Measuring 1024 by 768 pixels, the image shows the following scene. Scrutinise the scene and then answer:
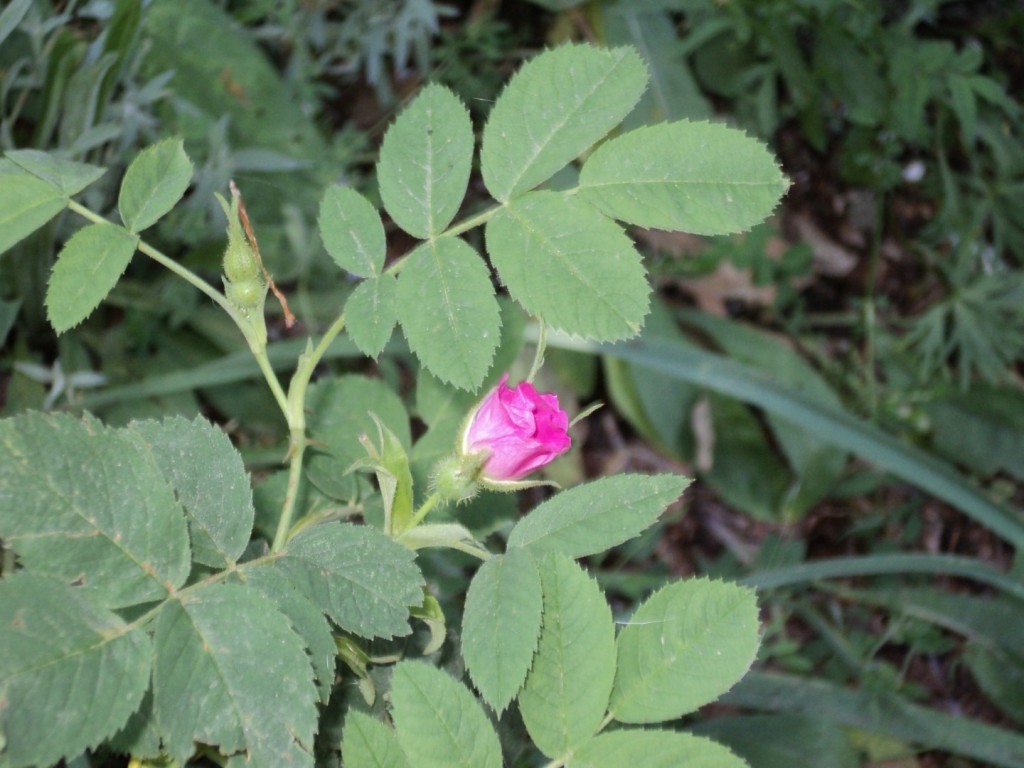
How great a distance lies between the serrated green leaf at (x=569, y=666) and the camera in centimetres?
72

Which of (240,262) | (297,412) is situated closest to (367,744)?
(297,412)

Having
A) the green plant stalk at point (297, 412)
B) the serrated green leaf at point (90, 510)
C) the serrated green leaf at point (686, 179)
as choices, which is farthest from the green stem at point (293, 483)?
the serrated green leaf at point (686, 179)

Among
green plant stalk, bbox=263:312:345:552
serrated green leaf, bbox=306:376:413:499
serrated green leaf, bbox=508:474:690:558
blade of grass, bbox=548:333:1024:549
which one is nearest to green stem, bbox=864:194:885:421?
blade of grass, bbox=548:333:1024:549

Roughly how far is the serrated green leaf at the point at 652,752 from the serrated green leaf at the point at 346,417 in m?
0.34

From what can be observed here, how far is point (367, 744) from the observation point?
67cm

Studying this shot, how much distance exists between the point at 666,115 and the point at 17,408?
1.51 metres

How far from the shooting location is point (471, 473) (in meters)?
0.78

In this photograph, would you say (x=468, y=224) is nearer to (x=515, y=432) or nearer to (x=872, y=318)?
(x=515, y=432)

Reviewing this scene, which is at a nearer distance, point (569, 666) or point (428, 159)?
point (569, 666)

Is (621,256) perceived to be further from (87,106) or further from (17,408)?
(17,408)

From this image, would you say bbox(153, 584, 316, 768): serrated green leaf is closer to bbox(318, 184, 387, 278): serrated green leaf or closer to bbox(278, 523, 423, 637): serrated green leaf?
bbox(278, 523, 423, 637): serrated green leaf

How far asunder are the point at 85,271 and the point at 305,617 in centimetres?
33

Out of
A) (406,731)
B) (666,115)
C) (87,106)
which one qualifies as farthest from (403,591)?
(666,115)

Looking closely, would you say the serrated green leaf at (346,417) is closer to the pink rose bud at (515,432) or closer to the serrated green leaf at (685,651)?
the pink rose bud at (515,432)
